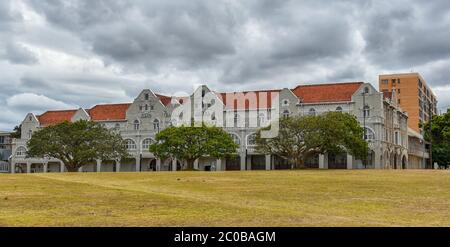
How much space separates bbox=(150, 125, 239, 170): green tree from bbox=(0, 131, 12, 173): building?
5624cm

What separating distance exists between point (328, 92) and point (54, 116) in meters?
56.4

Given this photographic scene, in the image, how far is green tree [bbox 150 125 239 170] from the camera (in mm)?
70438

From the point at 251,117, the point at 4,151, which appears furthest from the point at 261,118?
the point at 4,151

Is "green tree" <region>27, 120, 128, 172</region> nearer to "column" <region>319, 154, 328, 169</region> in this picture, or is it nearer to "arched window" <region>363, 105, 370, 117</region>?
"column" <region>319, 154, 328, 169</region>

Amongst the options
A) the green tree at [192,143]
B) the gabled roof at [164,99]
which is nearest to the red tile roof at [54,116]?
the gabled roof at [164,99]

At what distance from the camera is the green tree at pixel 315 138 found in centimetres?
6425

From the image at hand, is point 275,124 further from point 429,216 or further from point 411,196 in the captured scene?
point 429,216

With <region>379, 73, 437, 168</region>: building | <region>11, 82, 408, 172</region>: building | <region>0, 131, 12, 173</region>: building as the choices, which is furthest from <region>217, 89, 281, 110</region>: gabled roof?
<region>0, 131, 12, 173</region>: building

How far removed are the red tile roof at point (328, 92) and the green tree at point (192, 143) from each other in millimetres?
21984

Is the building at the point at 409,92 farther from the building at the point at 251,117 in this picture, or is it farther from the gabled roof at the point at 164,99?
the gabled roof at the point at 164,99

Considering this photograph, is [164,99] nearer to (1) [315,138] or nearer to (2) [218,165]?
(2) [218,165]

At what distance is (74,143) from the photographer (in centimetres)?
7575
